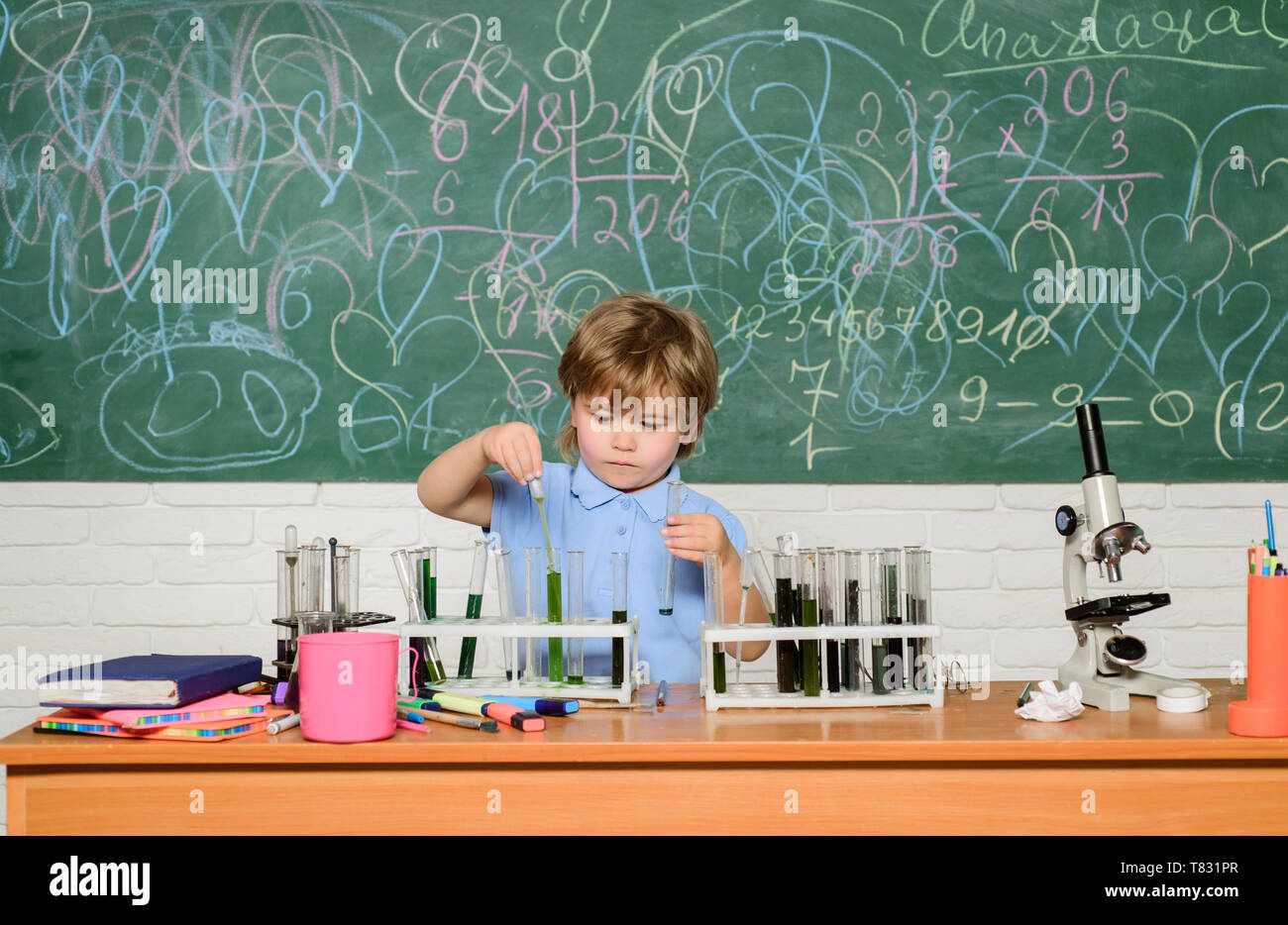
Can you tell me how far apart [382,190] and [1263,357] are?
206cm

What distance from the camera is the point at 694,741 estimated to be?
110cm

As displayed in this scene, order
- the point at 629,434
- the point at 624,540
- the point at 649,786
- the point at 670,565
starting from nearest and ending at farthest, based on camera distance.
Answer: the point at 649,786 < the point at 670,565 < the point at 629,434 < the point at 624,540

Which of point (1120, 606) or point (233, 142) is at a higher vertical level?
point (233, 142)

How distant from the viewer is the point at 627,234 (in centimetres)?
247

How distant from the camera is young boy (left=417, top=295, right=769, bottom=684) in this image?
1571 mm

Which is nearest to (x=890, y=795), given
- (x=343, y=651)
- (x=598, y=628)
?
(x=598, y=628)

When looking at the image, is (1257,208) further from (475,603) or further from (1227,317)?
(475,603)

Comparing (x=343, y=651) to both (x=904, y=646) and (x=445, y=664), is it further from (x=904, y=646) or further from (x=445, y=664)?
(x=904, y=646)

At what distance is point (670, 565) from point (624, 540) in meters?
0.26

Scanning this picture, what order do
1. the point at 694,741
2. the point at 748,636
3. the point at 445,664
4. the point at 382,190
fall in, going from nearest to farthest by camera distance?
the point at 694,741 < the point at 748,636 < the point at 445,664 < the point at 382,190

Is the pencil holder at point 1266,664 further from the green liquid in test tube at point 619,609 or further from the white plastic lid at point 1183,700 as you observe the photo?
the green liquid in test tube at point 619,609
